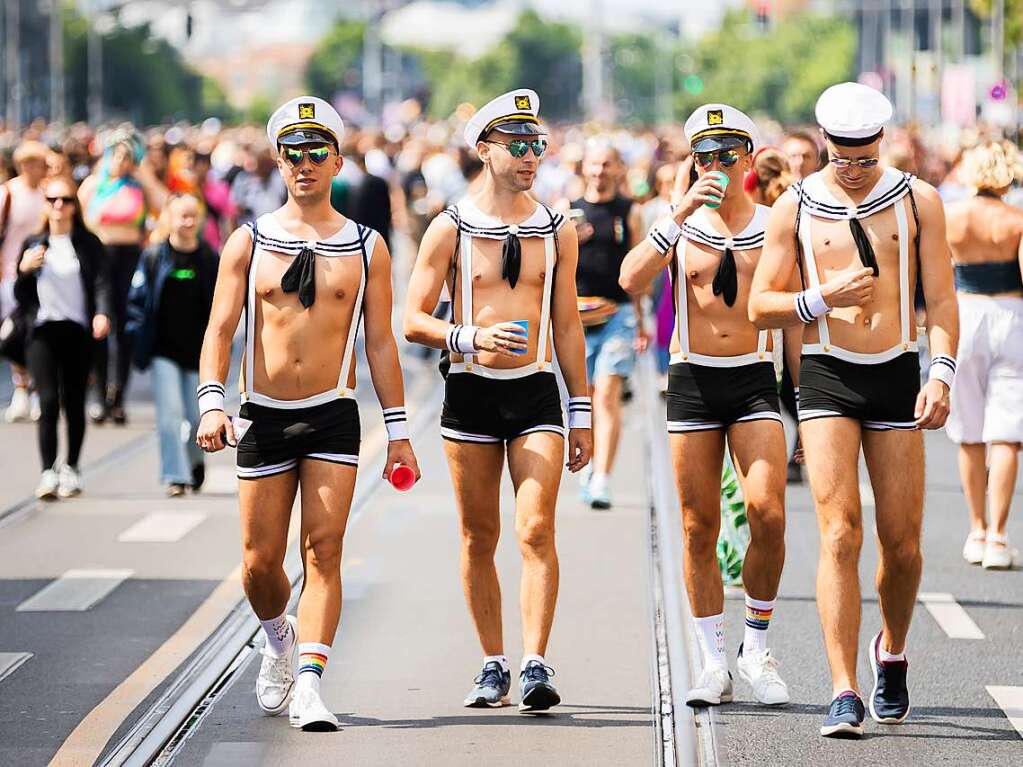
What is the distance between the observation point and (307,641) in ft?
23.2

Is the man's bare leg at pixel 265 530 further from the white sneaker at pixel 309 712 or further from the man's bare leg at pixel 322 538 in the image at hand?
the white sneaker at pixel 309 712

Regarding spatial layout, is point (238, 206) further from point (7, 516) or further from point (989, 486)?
point (989, 486)

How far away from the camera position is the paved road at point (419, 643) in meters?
6.99

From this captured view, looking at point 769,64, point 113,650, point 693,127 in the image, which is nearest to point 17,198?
point 113,650

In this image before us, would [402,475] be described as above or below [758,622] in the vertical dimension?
above

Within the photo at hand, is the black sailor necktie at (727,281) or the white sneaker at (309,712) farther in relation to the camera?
the black sailor necktie at (727,281)

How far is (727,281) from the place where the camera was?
7512mm

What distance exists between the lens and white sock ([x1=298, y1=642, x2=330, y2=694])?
704 cm

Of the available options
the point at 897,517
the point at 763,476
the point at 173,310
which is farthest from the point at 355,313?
the point at 173,310

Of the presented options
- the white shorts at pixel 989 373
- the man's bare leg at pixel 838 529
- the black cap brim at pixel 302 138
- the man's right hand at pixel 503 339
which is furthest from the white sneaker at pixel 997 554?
the black cap brim at pixel 302 138

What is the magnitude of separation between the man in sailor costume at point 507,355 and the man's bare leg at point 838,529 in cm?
83

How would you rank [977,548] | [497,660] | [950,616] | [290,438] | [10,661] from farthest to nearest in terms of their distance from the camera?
[977,548] → [950,616] → [10,661] → [497,660] → [290,438]

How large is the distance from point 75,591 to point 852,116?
4.61 metres

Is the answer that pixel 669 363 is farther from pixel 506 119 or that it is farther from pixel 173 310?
pixel 173 310
